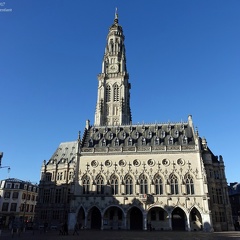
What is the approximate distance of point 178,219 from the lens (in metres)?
46.4

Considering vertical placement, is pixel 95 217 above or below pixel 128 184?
below

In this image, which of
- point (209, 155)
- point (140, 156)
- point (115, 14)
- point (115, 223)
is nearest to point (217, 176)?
point (209, 155)

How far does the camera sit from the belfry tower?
76562 mm

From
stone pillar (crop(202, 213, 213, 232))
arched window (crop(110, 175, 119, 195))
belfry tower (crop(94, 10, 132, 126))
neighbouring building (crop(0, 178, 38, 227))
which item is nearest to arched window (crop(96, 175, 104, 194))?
arched window (crop(110, 175, 119, 195))

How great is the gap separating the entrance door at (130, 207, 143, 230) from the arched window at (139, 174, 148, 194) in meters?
3.89

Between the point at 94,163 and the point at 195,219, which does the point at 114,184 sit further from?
the point at 195,219

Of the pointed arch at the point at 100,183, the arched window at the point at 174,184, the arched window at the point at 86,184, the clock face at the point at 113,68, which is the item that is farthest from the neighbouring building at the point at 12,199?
the clock face at the point at 113,68

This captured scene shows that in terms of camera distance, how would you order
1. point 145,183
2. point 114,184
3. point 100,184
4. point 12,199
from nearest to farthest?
point 145,183
point 114,184
point 100,184
point 12,199

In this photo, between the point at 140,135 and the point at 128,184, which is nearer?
the point at 128,184

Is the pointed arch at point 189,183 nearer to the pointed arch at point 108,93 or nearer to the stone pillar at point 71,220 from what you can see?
the stone pillar at point 71,220

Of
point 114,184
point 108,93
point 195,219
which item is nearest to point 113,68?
point 108,93

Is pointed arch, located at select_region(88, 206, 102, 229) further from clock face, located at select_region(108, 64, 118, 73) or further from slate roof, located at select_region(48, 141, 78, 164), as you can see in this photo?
clock face, located at select_region(108, 64, 118, 73)

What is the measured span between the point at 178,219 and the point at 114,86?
158 feet

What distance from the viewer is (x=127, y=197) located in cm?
4678
